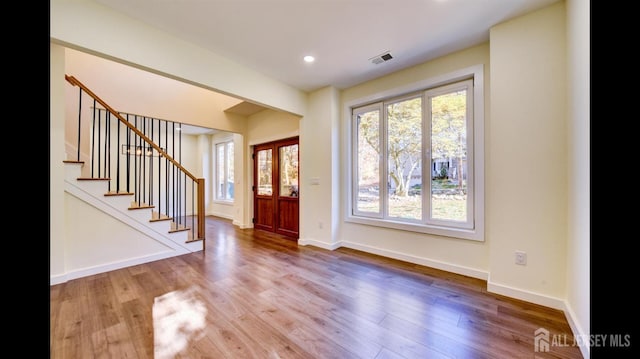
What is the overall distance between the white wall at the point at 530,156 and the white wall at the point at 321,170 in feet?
A: 6.92

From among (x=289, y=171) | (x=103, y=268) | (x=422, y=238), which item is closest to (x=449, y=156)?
(x=422, y=238)

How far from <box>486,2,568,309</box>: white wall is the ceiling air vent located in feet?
3.39

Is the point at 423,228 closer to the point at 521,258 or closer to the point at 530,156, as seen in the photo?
the point at 521,258

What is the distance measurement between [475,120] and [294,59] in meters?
2.25

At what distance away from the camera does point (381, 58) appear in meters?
3.06

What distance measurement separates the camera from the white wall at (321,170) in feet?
13.0

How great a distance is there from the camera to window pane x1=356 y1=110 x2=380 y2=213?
378cm

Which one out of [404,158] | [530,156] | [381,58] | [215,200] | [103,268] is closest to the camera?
[530,156]

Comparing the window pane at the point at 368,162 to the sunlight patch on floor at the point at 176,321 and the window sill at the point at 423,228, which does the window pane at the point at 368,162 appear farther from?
the sunlight patch on floor at the point at 176,321

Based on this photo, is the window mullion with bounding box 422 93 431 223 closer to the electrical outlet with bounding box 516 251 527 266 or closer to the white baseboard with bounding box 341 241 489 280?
the white baseboard with bounding box 341 241 489 280

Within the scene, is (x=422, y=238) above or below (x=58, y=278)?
above

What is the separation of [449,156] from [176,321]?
10.6 feet

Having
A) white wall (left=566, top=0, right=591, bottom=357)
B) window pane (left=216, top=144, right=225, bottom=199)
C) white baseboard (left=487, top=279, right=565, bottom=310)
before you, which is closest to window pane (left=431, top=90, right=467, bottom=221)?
white baseboard (left=487, top=279, right=565, bottom=310)
